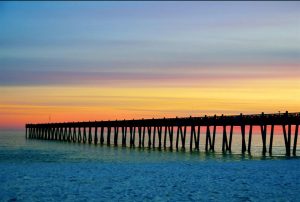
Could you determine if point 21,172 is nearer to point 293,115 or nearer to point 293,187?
point 293,187

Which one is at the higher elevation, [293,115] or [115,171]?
[293,115]

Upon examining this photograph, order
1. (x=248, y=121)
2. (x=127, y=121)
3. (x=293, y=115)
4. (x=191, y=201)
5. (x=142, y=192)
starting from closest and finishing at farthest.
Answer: (x=191, y=201) < (x=142, y=192) < (x=293, y=115) < (x=248, y=121) < (x=127, y=121)

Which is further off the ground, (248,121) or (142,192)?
(248,121)

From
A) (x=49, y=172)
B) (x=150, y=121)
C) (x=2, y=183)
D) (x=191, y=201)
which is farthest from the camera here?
(x=150, y=121)

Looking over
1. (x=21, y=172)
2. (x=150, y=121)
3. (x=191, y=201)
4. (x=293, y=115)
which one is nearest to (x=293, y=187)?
(x=191, y=201)

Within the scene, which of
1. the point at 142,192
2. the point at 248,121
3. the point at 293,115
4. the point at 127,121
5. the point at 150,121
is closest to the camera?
the point at 142,192

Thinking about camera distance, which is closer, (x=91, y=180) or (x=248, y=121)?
(x=91, y=180)

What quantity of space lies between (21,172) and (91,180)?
4987 mm

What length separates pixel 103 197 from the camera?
15.7 meters

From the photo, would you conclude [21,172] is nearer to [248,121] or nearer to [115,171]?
[115,171]

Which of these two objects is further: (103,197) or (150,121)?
(150,121)

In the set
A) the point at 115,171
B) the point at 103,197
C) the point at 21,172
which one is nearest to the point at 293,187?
the point at 103,197

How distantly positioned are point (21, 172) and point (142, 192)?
8.70m

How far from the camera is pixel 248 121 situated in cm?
4072
